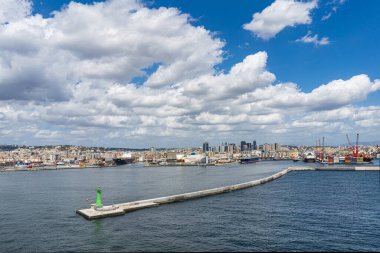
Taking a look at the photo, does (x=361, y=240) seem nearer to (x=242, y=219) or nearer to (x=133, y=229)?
(x=242, y=219)

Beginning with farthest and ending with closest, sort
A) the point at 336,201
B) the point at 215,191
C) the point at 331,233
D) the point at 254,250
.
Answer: the point at 215,191 < the point at 336,201 < the point at 331,233 < the point at 254,250

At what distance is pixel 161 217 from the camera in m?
51.9

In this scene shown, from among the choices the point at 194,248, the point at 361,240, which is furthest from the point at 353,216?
the point at 194,248

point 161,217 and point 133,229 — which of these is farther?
point 161,217

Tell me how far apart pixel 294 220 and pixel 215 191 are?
111 feet

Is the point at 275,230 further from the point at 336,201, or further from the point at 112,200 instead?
the point at 112,200

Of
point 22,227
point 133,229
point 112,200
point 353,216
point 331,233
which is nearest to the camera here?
point 331,233

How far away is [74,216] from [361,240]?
40597mm

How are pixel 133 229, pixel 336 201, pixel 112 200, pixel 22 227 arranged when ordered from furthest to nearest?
pixel 112 200
pixel 336 201
pixel 22 227
pixel 133 229

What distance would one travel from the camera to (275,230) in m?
42.3

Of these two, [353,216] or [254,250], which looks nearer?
[254,250]

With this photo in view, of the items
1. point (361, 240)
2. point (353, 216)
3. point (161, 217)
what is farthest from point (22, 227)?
point (353, 216)

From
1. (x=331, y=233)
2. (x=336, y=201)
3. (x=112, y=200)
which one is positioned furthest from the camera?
(x=112, y=200)

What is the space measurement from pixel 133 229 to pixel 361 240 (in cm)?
2739
